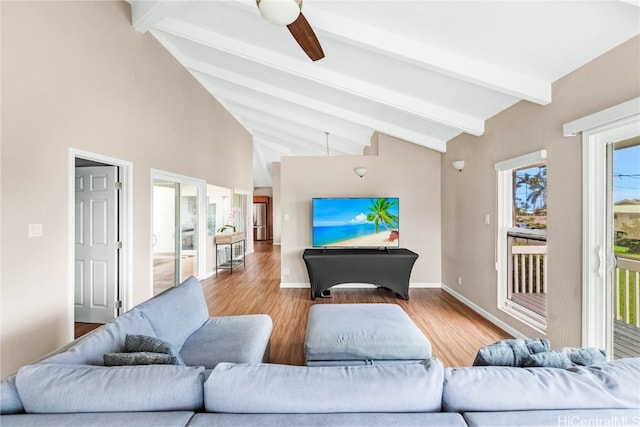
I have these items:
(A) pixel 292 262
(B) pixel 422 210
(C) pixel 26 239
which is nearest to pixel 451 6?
(B) pixel 422 210

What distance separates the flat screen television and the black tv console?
43 centimetres

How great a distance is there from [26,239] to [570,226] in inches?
175

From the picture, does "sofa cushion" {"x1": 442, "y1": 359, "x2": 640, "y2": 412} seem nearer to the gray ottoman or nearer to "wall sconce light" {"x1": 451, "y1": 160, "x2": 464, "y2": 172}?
the gray ottoman

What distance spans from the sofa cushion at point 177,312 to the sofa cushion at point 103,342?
8 centimetres

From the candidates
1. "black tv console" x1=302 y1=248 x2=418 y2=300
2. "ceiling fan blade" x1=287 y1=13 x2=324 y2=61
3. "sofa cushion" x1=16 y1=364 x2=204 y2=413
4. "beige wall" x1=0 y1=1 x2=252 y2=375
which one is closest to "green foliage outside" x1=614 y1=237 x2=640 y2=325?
"black tv console" x1=302 y1=248 x2=418 y2=300

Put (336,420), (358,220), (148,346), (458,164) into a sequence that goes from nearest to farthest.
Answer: (336,420), (148,346), (458,164), (358,220)

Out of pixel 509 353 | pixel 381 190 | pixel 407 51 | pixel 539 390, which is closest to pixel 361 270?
pixel 381 190

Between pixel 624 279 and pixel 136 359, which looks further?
pixel 624 279

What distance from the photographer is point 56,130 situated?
2.52 meters

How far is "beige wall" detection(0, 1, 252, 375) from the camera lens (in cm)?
217

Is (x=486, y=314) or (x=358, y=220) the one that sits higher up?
(x=358, y=220)

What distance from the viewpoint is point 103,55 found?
9.99 feet

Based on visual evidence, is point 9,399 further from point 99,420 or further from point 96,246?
point 96,246

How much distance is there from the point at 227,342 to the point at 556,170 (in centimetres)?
302
